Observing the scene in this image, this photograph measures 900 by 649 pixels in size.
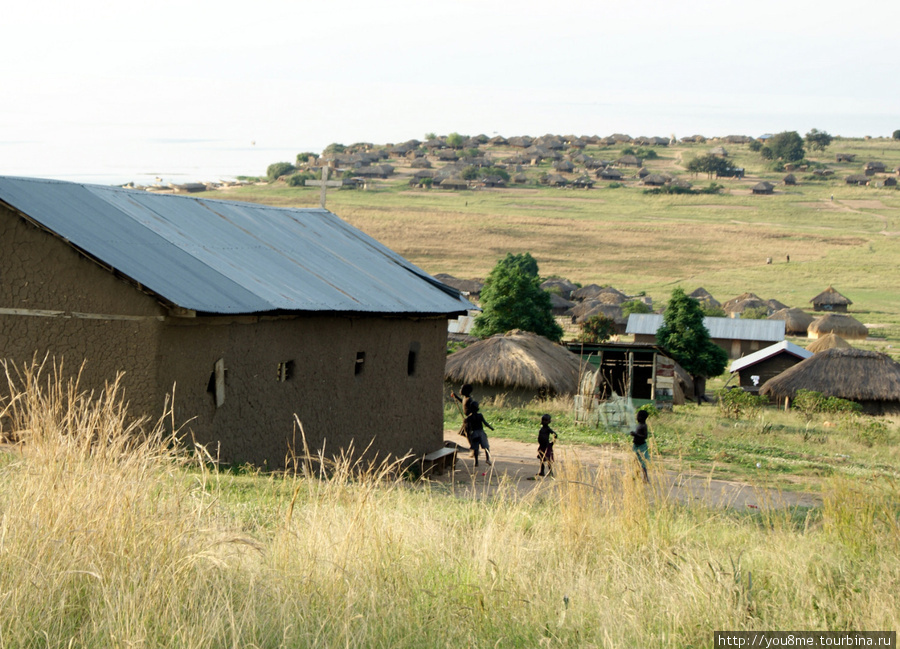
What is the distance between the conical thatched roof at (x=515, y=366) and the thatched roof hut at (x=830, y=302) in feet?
113

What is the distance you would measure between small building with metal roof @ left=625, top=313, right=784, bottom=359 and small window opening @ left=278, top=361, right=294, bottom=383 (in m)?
33.2

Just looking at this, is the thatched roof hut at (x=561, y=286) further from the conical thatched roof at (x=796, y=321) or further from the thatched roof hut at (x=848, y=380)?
the thatched roof hut at (x=848, y=380)

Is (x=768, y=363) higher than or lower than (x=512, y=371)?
lower

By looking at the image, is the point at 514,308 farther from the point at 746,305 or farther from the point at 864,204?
the point at 864,204

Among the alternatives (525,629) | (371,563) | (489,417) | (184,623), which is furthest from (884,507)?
(489,417)

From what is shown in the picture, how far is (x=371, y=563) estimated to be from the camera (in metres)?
4.81

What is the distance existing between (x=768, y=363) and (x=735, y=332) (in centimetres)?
903

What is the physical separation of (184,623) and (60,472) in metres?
1.27

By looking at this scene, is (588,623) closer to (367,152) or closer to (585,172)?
(585,172)

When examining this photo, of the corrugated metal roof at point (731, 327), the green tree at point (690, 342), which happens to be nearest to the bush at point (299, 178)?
the corrugated metal roof at point (731, 327)

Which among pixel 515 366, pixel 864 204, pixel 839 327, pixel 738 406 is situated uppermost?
pixel 864 204

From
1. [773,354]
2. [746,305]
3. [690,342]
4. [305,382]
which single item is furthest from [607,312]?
[305,382]

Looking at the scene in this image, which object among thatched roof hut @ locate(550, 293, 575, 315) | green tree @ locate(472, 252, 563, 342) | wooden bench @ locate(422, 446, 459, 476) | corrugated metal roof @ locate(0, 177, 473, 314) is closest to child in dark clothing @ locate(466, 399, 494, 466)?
wooden bench @ locate(422, 446, 459, 476)

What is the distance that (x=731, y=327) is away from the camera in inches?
1679
